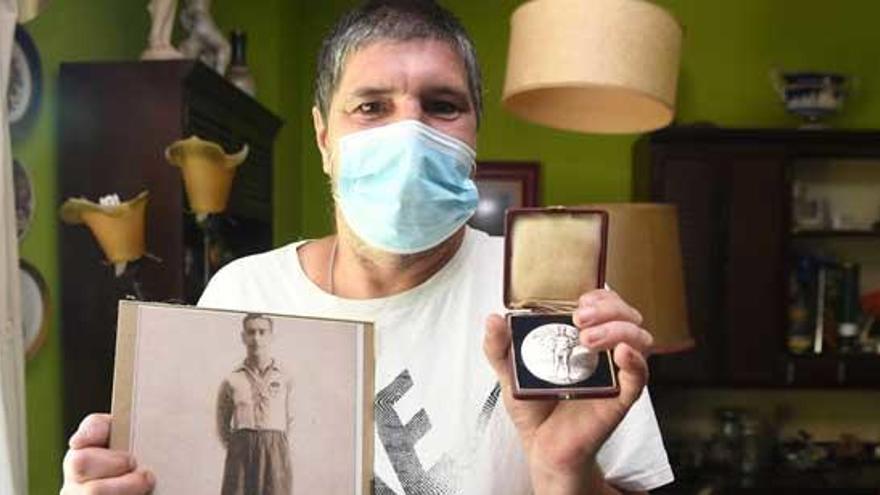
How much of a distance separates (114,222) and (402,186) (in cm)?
101

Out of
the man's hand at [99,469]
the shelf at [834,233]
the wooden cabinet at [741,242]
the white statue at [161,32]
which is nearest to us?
the man's hand at [99,469]

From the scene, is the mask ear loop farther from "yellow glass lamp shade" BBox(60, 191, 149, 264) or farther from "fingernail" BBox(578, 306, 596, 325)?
"yellow glass lamp shade" BBox(60, 191, 149, 264)

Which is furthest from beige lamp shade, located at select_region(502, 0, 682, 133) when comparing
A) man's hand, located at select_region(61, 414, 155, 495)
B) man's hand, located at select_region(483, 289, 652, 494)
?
man's hand, located at select_region(61, 414, 155, 495)

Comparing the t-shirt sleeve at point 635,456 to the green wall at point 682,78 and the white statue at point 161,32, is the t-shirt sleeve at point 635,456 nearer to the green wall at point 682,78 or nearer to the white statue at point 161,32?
the white statue at point 161,32

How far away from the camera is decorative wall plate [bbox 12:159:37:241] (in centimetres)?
157

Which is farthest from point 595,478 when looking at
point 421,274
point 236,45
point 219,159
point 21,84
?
point 236,45

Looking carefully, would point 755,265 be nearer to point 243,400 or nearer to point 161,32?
point 161,32

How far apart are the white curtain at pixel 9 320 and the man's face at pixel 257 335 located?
768mm

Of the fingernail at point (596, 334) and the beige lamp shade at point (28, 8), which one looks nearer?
the fingernail at point (596, 334)

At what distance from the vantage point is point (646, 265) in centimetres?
193

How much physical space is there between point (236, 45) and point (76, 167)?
72 cm

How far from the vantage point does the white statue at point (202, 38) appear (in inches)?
83.7

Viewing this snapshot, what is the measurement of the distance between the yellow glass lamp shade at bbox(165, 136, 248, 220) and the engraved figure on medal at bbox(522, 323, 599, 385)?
122cm

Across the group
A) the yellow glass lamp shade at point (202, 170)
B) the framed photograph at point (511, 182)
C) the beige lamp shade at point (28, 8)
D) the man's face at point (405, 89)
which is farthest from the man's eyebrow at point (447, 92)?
the framed photograph at point (511, 182)
